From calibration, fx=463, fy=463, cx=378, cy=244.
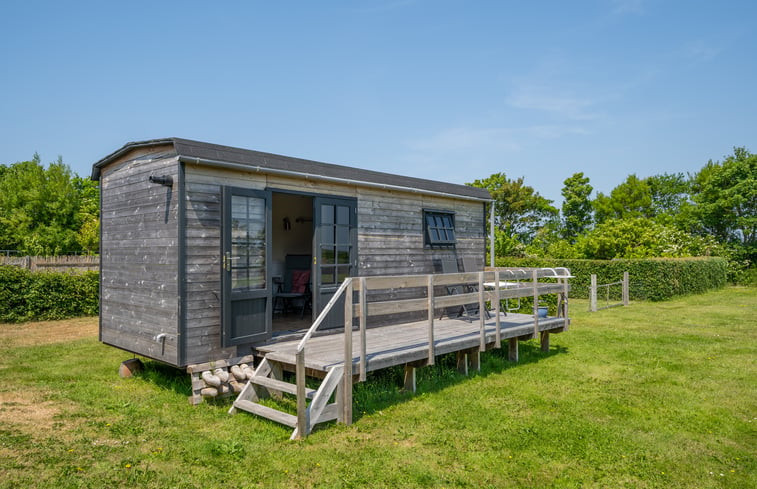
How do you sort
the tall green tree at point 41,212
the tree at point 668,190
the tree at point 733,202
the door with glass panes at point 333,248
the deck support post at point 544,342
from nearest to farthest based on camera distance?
the door with glass panes at point 333,248, the deck support post at point 544,342, the tall green tree at point 41,212, the tree at point 733,202, the tree at point 668,190

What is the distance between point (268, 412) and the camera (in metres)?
4.54

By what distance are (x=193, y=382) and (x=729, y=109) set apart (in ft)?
102

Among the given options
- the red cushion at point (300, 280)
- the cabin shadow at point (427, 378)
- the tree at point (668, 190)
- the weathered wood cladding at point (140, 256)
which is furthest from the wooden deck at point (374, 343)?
the tree at point (668, 190)

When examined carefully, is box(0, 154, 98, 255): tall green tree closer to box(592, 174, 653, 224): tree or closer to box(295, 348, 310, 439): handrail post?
box(295, 348, 310, 439): handrail post

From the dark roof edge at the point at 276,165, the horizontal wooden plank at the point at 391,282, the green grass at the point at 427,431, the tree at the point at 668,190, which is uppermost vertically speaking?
the tree at the point at 668,190

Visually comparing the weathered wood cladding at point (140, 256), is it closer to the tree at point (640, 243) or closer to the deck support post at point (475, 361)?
the deck support post at point (475, 361)

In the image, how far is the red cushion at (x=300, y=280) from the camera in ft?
29.9

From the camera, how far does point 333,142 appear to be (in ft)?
59.4

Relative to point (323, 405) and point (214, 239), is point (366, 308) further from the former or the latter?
point (214, 239)

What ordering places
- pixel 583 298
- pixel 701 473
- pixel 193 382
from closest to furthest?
pixel 701 473 < pixel 193 382 < pixel 583 298

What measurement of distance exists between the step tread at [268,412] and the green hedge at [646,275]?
14588 mm

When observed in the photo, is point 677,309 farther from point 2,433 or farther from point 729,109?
point 729,109

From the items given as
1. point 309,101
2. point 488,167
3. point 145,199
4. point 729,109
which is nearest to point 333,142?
point 309,101

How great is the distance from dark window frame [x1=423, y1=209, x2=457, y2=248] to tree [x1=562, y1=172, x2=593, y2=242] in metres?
29.2
